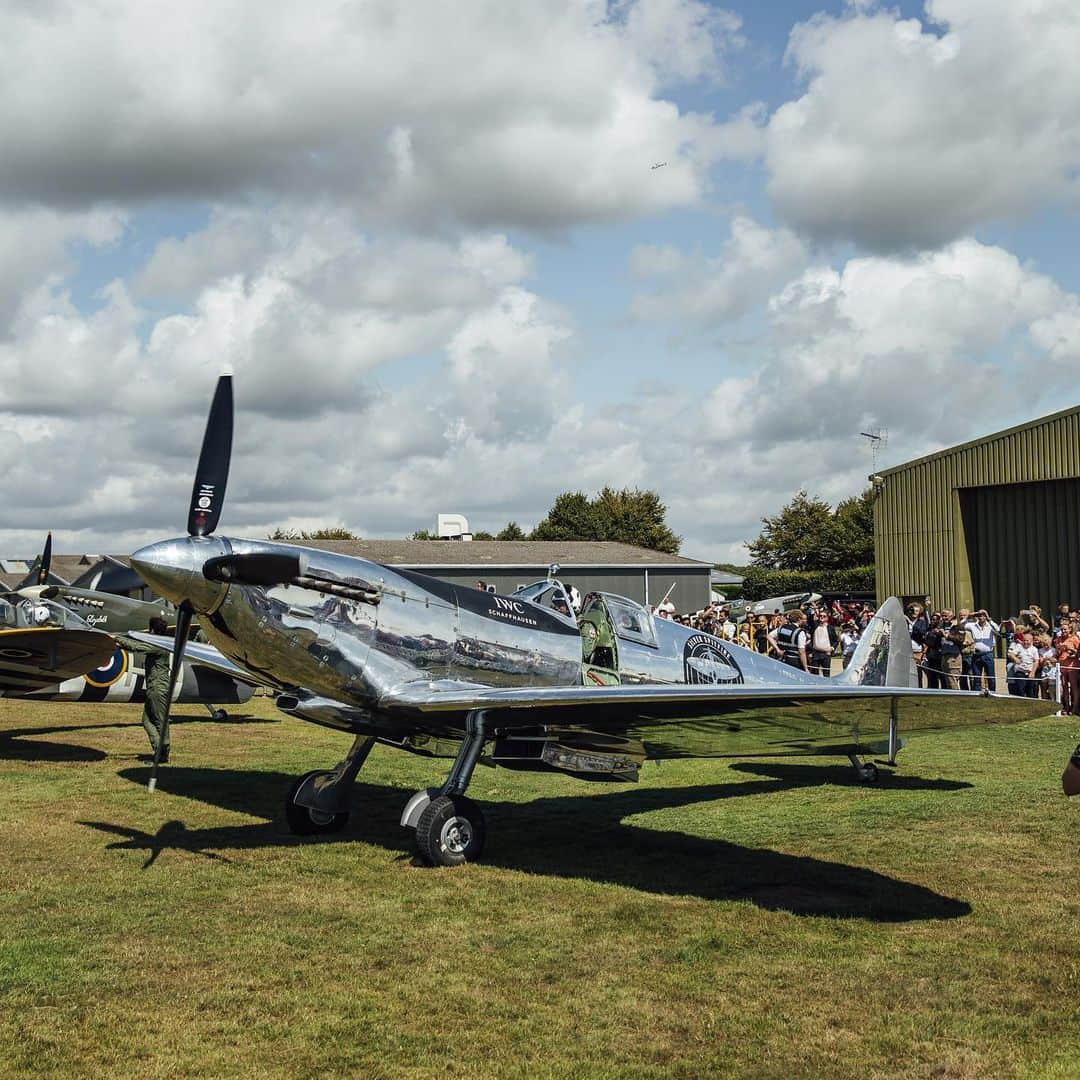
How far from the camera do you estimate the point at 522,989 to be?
16.6 ft

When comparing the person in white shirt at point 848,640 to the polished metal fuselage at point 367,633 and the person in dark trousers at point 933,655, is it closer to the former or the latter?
the person in dark trousers at point 933,655

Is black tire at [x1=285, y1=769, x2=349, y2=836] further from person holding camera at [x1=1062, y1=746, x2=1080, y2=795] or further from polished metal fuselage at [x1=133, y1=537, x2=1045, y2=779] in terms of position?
person holding camera at [x1=1062, y1=746, x2=1080, y2=795]

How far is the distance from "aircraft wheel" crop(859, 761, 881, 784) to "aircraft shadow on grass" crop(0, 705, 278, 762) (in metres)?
8.80

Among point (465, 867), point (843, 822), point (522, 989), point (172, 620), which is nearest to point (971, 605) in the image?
point (172, 620)

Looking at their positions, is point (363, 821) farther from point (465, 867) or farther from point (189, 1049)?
point (189, 1049)

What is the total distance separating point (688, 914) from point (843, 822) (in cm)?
301

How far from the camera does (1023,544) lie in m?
30.4

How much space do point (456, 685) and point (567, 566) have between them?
43233 millimetres

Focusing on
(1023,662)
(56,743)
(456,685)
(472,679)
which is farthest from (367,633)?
(1023,662)

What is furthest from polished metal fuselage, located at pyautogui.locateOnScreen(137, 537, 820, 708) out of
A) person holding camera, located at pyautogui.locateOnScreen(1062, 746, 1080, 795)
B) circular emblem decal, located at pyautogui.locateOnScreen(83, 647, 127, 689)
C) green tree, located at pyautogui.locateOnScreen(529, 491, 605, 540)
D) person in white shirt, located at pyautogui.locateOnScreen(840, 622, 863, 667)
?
green tree, located at pyautogui.locateOnScreen(529, 491, 605, 540)

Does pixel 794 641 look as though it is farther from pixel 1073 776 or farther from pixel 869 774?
pixel 1073 776

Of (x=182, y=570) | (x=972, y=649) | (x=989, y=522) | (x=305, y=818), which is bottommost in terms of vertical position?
(x=305, y=818)

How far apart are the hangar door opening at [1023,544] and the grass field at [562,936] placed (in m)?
21.7

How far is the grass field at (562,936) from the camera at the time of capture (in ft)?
14.2
